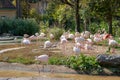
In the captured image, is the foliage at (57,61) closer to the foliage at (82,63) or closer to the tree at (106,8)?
the foliage at (82,63)

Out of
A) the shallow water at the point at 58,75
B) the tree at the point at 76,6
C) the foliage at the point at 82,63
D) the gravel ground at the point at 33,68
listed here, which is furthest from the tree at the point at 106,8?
the shallow water at the point at 58,75

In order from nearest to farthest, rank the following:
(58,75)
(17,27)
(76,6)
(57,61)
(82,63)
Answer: (58,75) → (82,63) → (57,61) → (17,27) → (76,6)

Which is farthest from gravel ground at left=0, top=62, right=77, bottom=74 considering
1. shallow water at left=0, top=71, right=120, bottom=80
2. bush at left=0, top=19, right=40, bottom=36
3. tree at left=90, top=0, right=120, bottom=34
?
bush at left=0, top=19, right=40, bottom=36

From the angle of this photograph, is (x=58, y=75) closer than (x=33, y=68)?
Yes

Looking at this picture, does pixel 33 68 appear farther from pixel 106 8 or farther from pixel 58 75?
pixel 106 8

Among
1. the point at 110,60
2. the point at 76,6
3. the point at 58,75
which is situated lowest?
the point at 58,75

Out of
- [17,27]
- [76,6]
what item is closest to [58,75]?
[17,27]

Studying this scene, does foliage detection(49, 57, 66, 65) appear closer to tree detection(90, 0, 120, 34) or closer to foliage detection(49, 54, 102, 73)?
foliage detection(49, 54, 102, 73)

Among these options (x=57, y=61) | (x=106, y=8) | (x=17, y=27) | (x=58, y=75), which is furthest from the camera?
(x=17, y=27)

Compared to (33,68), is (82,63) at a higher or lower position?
higher

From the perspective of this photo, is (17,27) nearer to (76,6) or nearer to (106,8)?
(76,6)

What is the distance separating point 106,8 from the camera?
107 feet

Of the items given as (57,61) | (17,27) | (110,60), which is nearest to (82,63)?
(110,60)

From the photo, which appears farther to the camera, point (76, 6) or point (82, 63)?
point (76, 6)
